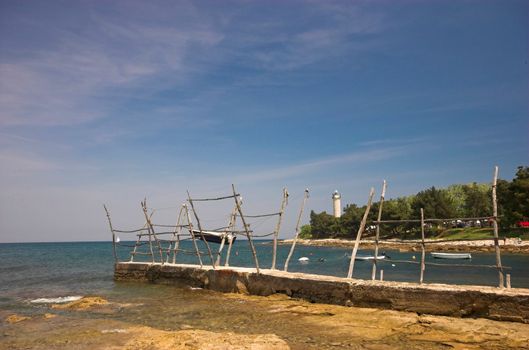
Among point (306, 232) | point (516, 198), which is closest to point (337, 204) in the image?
point (306, 232)

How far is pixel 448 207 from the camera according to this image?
5022 centimetres

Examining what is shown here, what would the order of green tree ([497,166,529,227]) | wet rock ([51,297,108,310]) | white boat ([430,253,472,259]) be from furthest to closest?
green tree ([497,166,529,227]) < white boat ([430,253,472,259]) < wet rock ([51,297,108,310])

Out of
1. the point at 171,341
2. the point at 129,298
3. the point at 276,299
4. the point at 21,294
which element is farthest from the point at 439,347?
the point at 21,294

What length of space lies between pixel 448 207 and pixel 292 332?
48.9 meters

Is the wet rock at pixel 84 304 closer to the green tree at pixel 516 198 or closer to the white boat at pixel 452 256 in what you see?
the white boat at pixel 452 256

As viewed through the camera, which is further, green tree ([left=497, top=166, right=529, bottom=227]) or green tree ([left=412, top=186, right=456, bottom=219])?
green tree ([left=412, top=186, right=456, bottom=219])

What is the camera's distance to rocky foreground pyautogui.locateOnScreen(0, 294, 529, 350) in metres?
6.05

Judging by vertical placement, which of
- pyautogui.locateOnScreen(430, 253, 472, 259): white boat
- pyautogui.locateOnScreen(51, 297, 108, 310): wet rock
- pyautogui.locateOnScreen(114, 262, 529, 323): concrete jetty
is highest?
pyautogui.locateOnScreen(114, 262, 529, 323): concrete jetty

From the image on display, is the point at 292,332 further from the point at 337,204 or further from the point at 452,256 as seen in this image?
the point at 337,204

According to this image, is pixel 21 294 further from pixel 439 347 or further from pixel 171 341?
pixel 439 347

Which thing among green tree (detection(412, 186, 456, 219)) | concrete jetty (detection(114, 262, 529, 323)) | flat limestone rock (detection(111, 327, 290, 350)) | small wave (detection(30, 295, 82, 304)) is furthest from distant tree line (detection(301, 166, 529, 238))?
small wave (detection(30, 295, 82, 304))

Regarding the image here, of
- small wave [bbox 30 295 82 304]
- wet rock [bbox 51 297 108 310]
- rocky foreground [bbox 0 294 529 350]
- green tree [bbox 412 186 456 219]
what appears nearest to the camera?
rocky foreground [bbox 0 294 529 350]

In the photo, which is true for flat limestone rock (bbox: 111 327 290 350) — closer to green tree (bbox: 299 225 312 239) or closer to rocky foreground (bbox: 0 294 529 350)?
rocky foreground (bbox: 0 294 529 350)

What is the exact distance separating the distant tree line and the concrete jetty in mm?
9970
